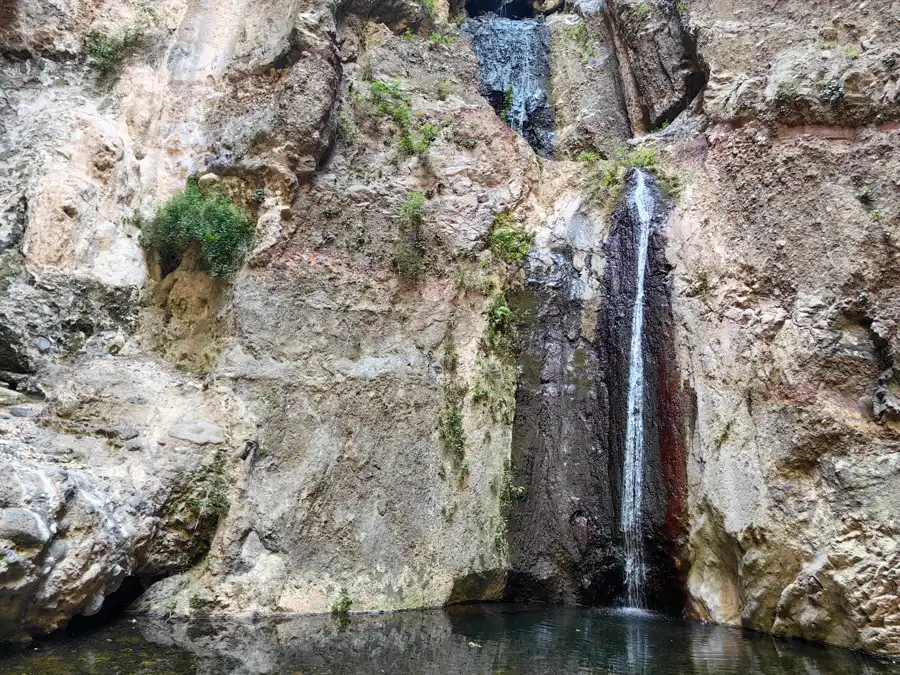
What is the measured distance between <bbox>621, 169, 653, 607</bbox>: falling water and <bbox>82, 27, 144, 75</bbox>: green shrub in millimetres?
9671

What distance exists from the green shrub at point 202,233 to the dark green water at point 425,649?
17.2ft

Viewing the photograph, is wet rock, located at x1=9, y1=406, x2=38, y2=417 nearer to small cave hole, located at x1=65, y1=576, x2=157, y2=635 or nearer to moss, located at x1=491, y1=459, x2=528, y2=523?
small cave hole, located at x1=65, y1=576, x2=157, y2=635

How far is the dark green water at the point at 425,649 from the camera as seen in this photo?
535cm

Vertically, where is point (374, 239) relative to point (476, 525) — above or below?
above

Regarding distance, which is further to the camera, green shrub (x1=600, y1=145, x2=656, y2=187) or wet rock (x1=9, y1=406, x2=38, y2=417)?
green shrub (x1=600, y1=145, x2=656, y2=187)

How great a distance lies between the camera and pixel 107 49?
37.4 feet

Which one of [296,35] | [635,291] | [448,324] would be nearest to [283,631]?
[448,324]

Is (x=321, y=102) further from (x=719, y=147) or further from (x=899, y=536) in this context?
(x=899, y=536)

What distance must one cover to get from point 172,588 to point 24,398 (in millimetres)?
2948

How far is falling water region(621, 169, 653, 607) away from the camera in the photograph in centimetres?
907

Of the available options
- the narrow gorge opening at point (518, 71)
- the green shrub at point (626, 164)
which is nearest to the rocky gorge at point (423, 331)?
the green shrub at point (626, 164)

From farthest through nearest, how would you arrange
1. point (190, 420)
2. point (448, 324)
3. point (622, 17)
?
point (622, 17)
point (448, 324)
point (190, 420)

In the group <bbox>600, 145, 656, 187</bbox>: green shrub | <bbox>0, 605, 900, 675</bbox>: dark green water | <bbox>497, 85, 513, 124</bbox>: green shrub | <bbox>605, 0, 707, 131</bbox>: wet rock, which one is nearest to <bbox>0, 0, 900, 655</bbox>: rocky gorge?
<bbox>600, 145, 656, 187</bbox>: green shrub

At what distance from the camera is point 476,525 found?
9125mm
